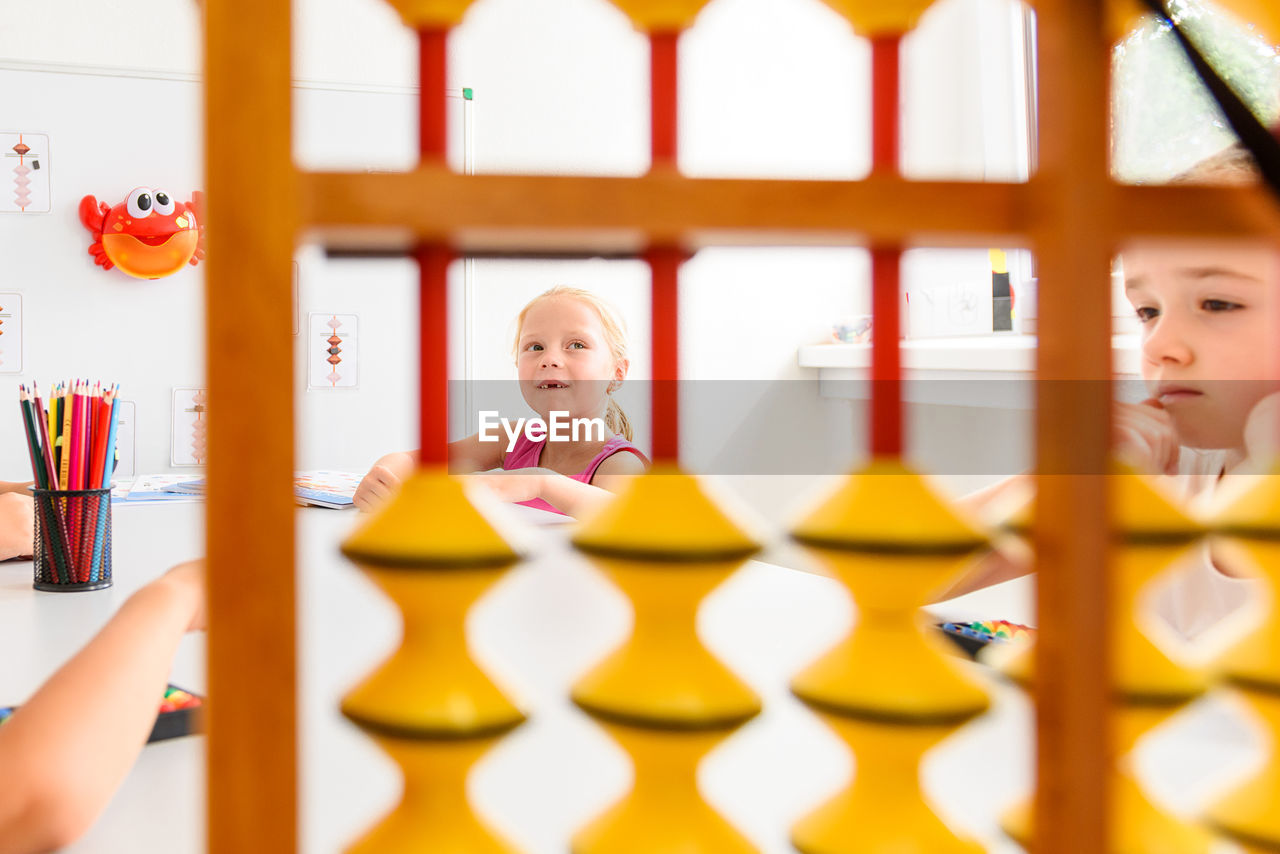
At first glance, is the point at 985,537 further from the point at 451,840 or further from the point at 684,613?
the point at 451,840

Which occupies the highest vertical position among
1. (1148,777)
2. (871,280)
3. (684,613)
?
(871,280)

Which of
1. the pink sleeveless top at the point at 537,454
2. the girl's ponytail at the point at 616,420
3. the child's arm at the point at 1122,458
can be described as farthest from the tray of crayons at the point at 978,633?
the girl's ponytail at the point at 616,420

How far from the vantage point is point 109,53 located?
8.77 feet

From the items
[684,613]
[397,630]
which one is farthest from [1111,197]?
[397,630]

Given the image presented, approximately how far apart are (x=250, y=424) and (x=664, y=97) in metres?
0.18

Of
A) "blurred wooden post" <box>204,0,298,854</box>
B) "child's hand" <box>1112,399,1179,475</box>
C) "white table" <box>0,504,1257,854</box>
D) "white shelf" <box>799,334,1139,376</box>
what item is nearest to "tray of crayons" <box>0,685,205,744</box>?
"white table" <box>0,504,1257,854</box>

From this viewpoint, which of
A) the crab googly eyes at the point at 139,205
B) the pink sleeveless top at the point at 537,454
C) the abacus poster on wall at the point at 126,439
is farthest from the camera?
the abacus poster on wall at the point at 126,439

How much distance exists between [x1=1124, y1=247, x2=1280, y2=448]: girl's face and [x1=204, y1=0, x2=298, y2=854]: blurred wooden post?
A: 24.4 inches

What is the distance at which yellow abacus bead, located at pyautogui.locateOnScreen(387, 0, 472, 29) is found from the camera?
371mm

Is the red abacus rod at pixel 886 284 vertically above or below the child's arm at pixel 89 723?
above

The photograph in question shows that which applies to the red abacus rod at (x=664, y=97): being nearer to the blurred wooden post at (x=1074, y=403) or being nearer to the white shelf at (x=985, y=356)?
the blurred wooden post at (x=1074, y=403)

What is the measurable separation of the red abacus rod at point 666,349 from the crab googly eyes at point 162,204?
2502mm

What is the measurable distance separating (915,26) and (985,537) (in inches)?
7.5

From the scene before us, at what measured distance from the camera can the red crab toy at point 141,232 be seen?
8.45 feet
